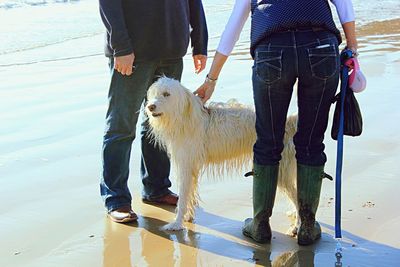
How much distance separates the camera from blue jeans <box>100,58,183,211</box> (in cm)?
437

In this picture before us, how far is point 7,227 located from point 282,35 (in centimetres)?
235

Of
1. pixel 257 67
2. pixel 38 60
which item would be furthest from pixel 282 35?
pixel 38 60

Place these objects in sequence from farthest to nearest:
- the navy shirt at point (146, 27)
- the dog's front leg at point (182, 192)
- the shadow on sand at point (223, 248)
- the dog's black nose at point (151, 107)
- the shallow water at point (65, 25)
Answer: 1. the shallow water at point (65, 25)
2. the dog's front leg at point (182, 192)
3. the navy shirt at point (146, 27)
4. the dog's black nose at point (151, 107)
5. the shadow on sand at point (223, 248)

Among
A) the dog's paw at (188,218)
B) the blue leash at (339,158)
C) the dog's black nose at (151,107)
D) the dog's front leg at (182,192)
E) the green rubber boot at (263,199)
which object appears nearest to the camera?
the blue leash at (339,158)

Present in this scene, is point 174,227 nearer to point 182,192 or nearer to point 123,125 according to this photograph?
point 182,192

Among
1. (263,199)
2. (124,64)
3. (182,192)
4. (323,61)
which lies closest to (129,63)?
(124,64)

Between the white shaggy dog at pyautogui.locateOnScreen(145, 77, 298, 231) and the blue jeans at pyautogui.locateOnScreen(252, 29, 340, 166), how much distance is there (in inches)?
9.1

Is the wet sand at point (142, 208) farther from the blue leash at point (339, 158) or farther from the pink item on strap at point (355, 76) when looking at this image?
the pink item on strap at point (355, 76)

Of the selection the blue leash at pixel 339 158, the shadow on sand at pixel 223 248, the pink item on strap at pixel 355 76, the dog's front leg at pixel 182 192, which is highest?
the pink item on strap at pixel 355 76

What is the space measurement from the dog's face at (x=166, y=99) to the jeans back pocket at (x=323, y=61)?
976 mm

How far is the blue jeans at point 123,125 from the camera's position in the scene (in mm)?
4371

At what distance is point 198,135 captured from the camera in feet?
13.8

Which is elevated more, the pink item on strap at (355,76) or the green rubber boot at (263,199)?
the pink item on strap at (355,76)

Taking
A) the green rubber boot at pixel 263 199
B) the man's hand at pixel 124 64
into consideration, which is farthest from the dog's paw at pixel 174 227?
the man's hand at pixel 124 64
